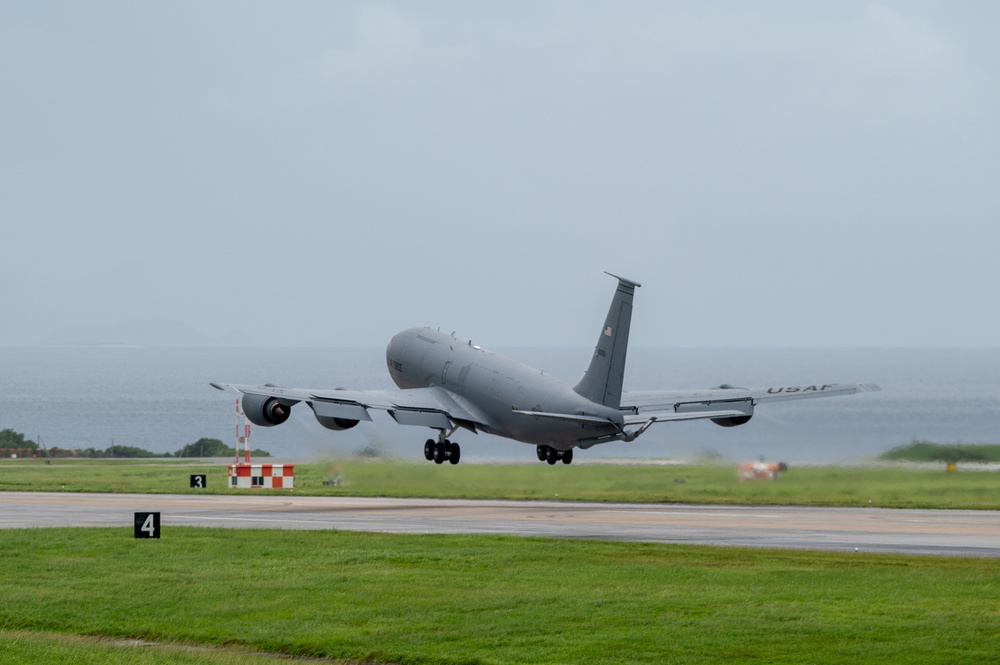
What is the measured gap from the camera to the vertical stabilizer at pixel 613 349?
56.1 meters

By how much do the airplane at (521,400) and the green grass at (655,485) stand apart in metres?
1.84

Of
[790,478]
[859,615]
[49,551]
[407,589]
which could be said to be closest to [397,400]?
[790,478]

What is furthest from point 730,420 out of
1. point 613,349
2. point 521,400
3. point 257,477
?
point 257,477

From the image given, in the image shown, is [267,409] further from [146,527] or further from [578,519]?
[146,527]

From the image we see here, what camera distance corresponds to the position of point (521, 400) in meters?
61.4

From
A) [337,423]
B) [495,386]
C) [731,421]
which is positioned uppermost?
[495,386]

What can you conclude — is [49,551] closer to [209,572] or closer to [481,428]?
[209,572]

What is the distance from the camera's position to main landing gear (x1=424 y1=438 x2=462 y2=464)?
67.6 metres

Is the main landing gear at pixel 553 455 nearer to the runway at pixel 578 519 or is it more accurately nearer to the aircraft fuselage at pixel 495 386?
the aircraft fuselage at pixel 495 386

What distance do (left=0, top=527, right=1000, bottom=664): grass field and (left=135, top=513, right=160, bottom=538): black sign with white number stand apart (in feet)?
3.83

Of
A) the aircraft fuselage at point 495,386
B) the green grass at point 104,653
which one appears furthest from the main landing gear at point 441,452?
the green grass at point 104,653

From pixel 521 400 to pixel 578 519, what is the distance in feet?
35.6

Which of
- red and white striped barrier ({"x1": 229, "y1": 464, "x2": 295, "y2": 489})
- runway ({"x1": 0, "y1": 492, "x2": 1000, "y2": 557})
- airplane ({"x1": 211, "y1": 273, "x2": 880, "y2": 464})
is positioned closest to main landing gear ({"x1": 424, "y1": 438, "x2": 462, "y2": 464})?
airplane ({"x1": 211, "y1": 273, "x2": 880, "y2": 464})

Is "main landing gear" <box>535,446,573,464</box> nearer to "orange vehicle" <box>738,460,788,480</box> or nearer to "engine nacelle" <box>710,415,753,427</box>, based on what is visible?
"engine nacelle" <box>710,415,753,427</box>
